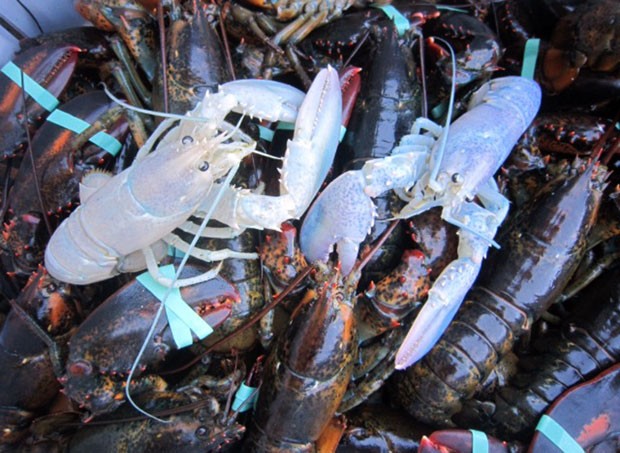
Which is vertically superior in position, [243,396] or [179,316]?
[179,316]

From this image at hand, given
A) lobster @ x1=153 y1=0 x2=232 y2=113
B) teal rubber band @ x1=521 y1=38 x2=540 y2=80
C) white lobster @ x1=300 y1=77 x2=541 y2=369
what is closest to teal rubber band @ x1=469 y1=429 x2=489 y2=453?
white lobster @ x1=300 y1=77 x2=541 y2=369

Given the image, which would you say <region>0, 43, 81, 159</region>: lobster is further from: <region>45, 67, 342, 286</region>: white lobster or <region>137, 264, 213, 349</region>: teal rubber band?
<region>137, 264, 213, 349</region>: teal rubber band

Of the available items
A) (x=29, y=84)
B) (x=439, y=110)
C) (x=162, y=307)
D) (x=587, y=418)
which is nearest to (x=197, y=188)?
(x=162, y=307)

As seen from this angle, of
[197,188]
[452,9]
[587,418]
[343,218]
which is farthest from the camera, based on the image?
[452,9]

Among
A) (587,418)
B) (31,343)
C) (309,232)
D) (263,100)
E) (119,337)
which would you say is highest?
(263,100)

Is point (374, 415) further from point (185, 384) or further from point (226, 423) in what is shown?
point (185, 384)

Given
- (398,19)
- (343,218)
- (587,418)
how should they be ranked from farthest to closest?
(398,19) → (587,418) → (343,218)

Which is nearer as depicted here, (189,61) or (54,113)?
(189,61)

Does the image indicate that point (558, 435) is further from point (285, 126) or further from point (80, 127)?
→ point (80, 127)
